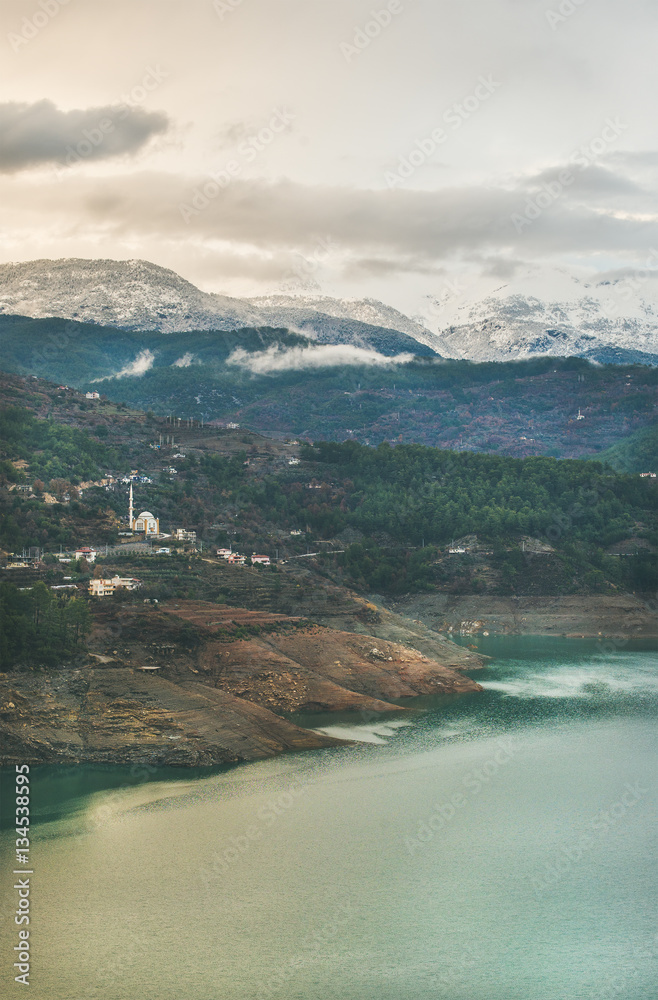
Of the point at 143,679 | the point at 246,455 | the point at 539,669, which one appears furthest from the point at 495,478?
the point at 143,679

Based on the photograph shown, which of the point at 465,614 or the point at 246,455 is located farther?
the point at 246,455

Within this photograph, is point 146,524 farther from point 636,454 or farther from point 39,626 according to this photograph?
point 636,454

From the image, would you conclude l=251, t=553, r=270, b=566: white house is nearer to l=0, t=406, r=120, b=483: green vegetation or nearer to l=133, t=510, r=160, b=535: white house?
l=133, t=510, r=160, b=535: white house

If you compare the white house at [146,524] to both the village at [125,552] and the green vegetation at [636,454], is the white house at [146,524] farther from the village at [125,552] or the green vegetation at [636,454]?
the green vegetation at [636,454]

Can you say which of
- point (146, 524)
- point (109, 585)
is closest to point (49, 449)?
point (146, 524)

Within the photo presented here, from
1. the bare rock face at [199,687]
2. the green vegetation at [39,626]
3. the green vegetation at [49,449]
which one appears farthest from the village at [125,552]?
the green vegetation at [39,626]

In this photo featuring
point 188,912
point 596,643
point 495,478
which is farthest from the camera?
point 495,478

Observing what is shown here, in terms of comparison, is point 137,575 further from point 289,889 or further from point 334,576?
point 289,889
